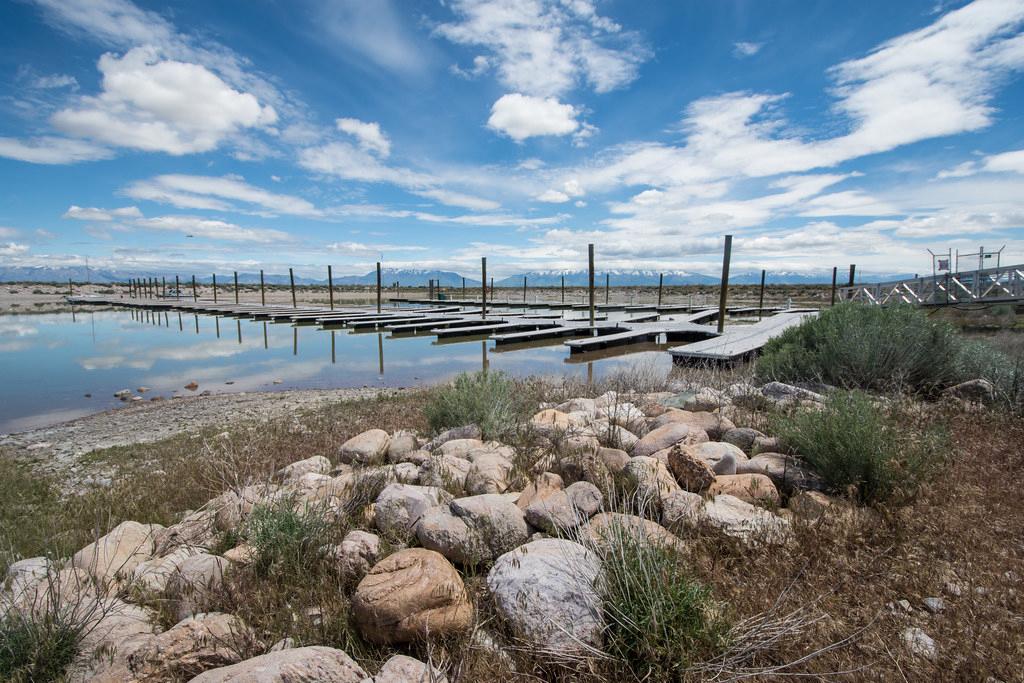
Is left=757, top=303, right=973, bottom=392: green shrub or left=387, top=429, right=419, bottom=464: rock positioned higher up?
left=757, top=303, right=973, bottom=392: green shrub

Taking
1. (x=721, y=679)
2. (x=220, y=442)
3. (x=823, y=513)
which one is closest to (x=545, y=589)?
(x=721, y=679)

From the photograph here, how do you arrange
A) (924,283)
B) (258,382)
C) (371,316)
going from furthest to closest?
(371,316) < (924,283) < (258,382)

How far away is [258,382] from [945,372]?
44.1ft

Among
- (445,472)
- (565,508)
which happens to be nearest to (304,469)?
(445,472)

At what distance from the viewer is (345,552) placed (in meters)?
2.80

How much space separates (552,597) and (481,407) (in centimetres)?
347

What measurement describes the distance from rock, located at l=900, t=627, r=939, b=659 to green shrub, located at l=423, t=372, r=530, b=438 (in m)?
3.42

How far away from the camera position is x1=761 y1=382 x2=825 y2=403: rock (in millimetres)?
5503

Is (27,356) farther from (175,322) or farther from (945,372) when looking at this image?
(945,372)

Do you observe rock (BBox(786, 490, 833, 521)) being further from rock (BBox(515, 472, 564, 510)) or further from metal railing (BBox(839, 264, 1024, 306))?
metal railing (BBox(839, 264, 1024, 306))

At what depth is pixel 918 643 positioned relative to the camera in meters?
1.98

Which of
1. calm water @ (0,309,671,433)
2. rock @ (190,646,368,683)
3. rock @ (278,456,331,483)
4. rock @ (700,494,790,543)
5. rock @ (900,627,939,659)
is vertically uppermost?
rock @ (700,494,790,543)

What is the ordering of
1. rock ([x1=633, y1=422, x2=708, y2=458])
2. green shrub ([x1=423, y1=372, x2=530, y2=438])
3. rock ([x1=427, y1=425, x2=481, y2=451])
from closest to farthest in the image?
1. rock ([x1=633, y1=422, x2=708, y2=458])
2. rock ([x1=427, y1=425, x2=481, y2=451])
3. green shrub ([x1=423, y1=372, x2=530, y2=438])

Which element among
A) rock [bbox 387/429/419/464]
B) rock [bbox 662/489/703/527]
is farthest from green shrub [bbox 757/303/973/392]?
rock [bbox 387/429/419/464]
